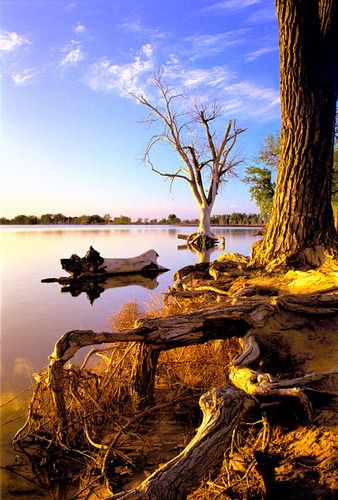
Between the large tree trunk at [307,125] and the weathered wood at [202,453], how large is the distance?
4020mm

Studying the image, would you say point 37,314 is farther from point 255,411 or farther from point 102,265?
point 255,411

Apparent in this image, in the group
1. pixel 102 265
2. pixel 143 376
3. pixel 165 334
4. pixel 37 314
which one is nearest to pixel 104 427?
pixel 143 376

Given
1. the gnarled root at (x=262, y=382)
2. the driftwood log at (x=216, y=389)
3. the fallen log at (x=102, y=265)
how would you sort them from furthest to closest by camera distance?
the fallen log at (x=102, y=265)
the gnarled root at (x=262, y=382)
the driftwood log at (x=216, y=389)

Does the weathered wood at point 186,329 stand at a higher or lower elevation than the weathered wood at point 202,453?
higher

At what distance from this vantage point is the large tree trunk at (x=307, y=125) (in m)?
6.65

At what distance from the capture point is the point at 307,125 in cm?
670

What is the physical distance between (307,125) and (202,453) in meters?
5.91

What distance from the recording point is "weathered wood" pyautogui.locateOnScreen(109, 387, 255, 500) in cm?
231

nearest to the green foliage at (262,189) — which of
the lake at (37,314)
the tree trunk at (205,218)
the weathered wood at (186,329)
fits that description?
the tree trunk at (205,218)

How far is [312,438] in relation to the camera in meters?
3.36

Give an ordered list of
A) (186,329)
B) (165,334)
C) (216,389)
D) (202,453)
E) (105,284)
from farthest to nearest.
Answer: (105,284) < (186,329) < (165,334) < (216,389) < (202,453)

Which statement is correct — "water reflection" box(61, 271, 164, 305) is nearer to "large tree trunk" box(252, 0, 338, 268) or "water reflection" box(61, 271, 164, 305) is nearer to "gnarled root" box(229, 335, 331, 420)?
"large tree trunk" box(252, 0, 338, 268)

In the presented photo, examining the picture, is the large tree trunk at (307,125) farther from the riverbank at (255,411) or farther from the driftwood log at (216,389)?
the driftwood log at (216,389)

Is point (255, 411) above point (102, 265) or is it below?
above
